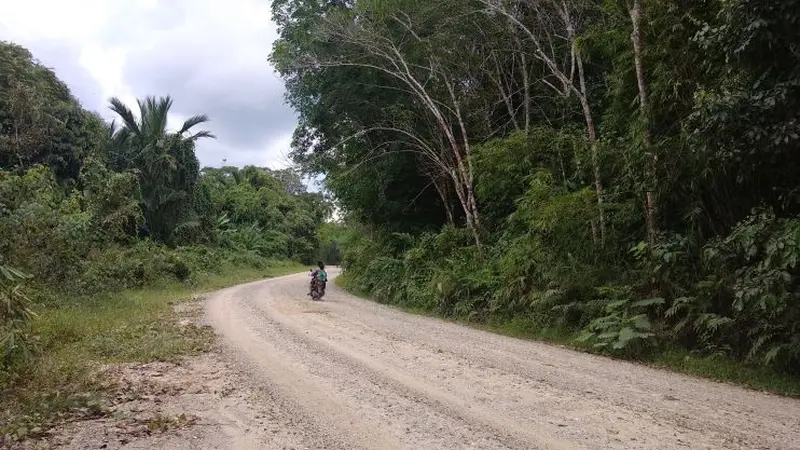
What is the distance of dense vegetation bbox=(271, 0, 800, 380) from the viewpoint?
7.30 metres

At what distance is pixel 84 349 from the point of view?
29.6 feet

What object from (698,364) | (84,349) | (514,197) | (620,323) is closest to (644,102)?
(620,323)

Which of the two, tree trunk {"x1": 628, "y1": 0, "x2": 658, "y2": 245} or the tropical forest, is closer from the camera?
the tropical forest

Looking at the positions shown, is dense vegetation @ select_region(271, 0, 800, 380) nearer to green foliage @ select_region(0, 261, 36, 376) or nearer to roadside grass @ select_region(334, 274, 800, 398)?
roadside grass @ select_region(334, 274, 800, 398)

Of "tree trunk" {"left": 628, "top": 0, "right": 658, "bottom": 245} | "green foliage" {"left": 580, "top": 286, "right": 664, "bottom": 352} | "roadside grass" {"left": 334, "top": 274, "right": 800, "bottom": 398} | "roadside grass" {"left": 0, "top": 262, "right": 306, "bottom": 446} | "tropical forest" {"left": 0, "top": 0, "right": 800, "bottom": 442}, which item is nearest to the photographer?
"roadside grass" {"left": 0, "top": 262, "right": 306, "bottom": 446}

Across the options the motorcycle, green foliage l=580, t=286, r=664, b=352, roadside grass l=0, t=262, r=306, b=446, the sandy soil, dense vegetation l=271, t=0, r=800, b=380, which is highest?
dense vegetation l=271, t=0, r=800, b=380

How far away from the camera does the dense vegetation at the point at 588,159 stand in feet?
24.0

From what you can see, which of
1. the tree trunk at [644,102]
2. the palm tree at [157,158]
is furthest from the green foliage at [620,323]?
the palm tree at [157,158]

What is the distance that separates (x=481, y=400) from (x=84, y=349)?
668 centimetres

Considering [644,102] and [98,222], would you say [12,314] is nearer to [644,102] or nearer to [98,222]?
[644,102]

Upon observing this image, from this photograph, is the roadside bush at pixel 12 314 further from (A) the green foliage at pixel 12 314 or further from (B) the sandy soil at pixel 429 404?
(B) the sandy soil at pixel 429 404

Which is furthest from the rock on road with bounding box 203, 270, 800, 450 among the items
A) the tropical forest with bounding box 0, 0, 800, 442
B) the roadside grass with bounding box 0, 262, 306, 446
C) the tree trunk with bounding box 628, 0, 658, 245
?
the tree trunk with bounding box 628, 0, 658, 245

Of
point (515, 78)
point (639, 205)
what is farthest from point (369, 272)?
point (639, 205)

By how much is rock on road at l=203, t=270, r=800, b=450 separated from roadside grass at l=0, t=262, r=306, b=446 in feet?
4.53
